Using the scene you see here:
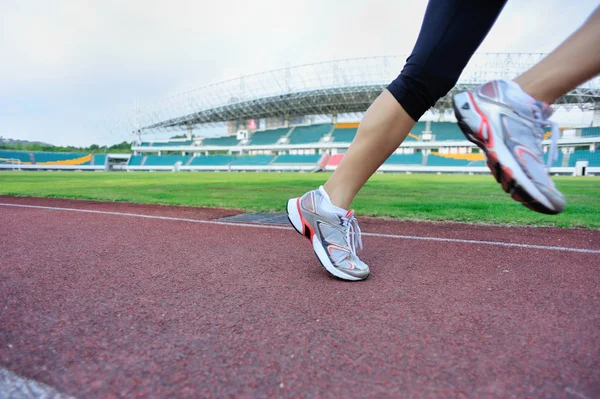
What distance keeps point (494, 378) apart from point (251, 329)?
593 mm

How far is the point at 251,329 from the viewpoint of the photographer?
3.27 ft

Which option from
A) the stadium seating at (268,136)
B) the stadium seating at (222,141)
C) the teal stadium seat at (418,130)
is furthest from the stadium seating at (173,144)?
the teal stadium seat at (418,130)

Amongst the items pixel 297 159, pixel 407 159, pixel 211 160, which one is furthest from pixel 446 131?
pixel 211 160

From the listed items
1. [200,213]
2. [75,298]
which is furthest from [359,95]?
[75,298]

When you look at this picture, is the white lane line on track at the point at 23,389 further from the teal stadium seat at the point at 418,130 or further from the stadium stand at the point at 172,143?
the stadium stand at the point at 172,143

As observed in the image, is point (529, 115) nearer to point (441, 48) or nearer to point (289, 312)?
point (441, 48)

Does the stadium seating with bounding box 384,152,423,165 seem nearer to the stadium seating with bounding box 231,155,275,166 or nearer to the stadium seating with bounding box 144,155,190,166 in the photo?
Answer: the stadium seating with bounding box 231,155,275,166

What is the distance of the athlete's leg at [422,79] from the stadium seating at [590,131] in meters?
41.5

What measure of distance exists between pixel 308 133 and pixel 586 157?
26796 millimetres

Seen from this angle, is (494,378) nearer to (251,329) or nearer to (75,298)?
(251,329)

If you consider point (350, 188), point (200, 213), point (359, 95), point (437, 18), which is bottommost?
point (200, 213)

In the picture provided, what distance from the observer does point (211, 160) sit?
141ft

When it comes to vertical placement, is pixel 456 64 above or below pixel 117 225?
above

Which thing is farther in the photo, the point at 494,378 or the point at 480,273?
the point at 480,273
